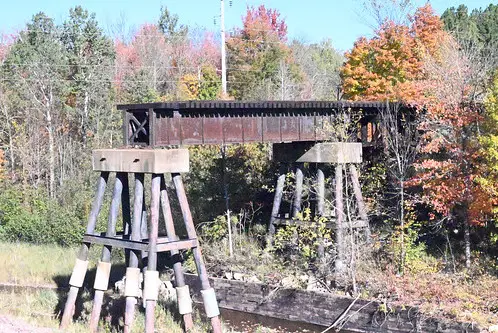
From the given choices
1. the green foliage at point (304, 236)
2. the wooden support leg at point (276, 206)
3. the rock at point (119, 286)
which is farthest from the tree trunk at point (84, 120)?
the green foliage at point (304, 236)

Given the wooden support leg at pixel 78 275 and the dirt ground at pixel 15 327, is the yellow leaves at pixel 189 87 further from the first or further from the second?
the dirt ground at pixel 15 327

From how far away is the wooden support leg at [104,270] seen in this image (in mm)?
16578

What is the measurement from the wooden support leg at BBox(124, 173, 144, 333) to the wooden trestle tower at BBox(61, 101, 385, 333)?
2cm

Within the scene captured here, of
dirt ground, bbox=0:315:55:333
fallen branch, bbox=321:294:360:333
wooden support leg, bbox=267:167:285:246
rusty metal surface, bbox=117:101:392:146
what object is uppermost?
rusty metal surface, bbox=117:101:392:146

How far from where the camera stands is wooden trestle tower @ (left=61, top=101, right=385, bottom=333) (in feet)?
53.1

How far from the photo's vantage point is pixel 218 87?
114ft

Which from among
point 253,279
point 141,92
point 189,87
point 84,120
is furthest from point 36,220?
point 189,87

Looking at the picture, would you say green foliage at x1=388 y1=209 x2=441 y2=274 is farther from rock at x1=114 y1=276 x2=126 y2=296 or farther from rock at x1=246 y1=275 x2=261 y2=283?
rock at x1=114 y1=276 x2=126 y2=296

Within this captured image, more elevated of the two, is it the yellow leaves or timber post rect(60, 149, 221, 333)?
Answer: the yellow leaves

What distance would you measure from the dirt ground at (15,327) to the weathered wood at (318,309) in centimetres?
792

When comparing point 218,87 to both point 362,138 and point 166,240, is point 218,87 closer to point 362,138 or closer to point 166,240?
point 362,138

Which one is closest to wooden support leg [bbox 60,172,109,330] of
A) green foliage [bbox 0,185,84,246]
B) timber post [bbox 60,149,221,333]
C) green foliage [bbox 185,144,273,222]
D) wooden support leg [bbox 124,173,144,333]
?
timber post [bbox 60,149,221,333]

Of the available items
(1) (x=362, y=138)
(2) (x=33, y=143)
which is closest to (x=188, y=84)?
(2) (x=33, y=143)

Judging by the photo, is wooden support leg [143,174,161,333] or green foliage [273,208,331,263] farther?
green foliage [273,208,331,263]
